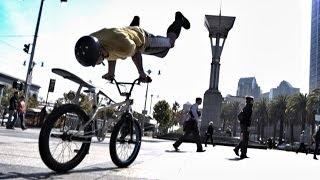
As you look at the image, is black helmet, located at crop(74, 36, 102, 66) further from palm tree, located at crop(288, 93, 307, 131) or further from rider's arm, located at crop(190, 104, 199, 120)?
palm tree, located at crop(288, 93, 307, 131)

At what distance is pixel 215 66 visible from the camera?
182 feet

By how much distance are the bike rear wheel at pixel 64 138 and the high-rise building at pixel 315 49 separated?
133 meters

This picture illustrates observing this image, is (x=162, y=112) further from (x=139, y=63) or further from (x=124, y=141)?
(x=139, y=63)

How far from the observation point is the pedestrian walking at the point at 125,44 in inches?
164

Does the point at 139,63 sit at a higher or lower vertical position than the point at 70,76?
higher

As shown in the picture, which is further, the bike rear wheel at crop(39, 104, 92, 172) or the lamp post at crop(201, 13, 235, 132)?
the lamp post at crop(201, 13, 235, 132)

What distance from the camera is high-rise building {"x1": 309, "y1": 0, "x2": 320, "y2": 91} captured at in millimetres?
132887

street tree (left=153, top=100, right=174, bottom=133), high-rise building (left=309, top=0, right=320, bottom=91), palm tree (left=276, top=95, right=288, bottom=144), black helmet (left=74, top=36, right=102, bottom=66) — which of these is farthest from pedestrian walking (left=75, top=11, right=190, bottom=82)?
high-rise building (left=309, top=0, right=320, bottom=91)

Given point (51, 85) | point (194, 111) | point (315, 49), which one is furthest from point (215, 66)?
point (315, 49)

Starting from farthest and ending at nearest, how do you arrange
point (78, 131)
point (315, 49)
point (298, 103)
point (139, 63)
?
point (315, 49), point (298, 103), point (139, 63), point (78, 131)

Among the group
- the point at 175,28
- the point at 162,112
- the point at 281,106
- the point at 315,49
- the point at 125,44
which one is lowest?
the point at 125,44

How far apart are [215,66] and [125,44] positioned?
51880 mm

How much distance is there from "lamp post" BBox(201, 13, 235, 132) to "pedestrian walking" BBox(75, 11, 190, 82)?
49.3 meters

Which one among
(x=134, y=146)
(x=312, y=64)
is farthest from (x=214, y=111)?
(x=312, y=64)
